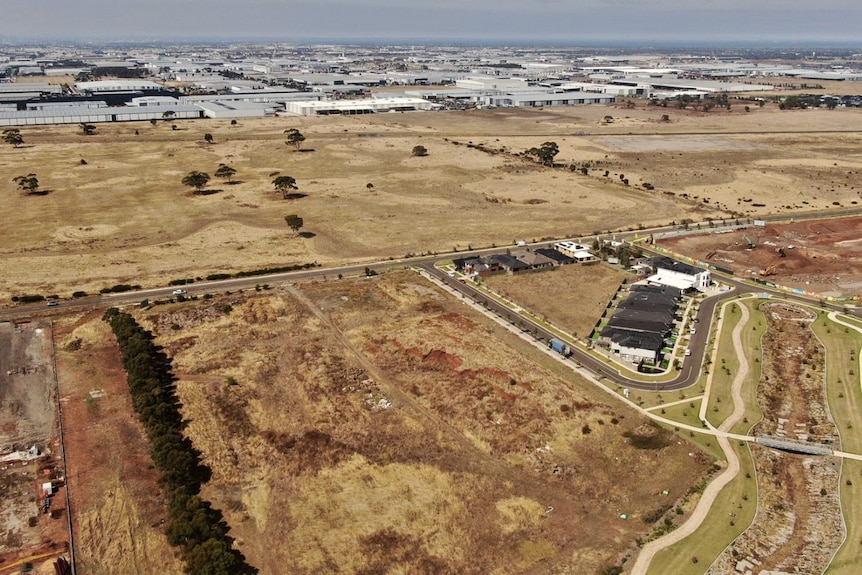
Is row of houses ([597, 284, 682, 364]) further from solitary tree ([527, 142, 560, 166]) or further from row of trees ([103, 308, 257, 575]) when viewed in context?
solitary tree ([527, 142, 560, 166])

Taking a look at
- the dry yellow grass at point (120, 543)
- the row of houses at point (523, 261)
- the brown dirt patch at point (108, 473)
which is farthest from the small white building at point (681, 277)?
the dry yellow grass at point (120, 543)

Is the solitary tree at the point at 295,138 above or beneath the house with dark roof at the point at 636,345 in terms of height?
above

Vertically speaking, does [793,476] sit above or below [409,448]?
above

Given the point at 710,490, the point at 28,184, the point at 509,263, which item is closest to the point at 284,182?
the point at 509,263

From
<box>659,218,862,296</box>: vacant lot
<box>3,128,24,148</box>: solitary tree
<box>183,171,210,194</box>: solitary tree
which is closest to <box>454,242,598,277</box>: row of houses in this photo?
<box>659,218,862,296</box>: vacant lot

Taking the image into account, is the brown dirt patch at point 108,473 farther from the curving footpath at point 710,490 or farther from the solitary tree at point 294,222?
the solitary tree at point 294,222

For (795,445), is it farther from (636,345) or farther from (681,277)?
(681,277)

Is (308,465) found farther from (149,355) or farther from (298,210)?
(298,210)
